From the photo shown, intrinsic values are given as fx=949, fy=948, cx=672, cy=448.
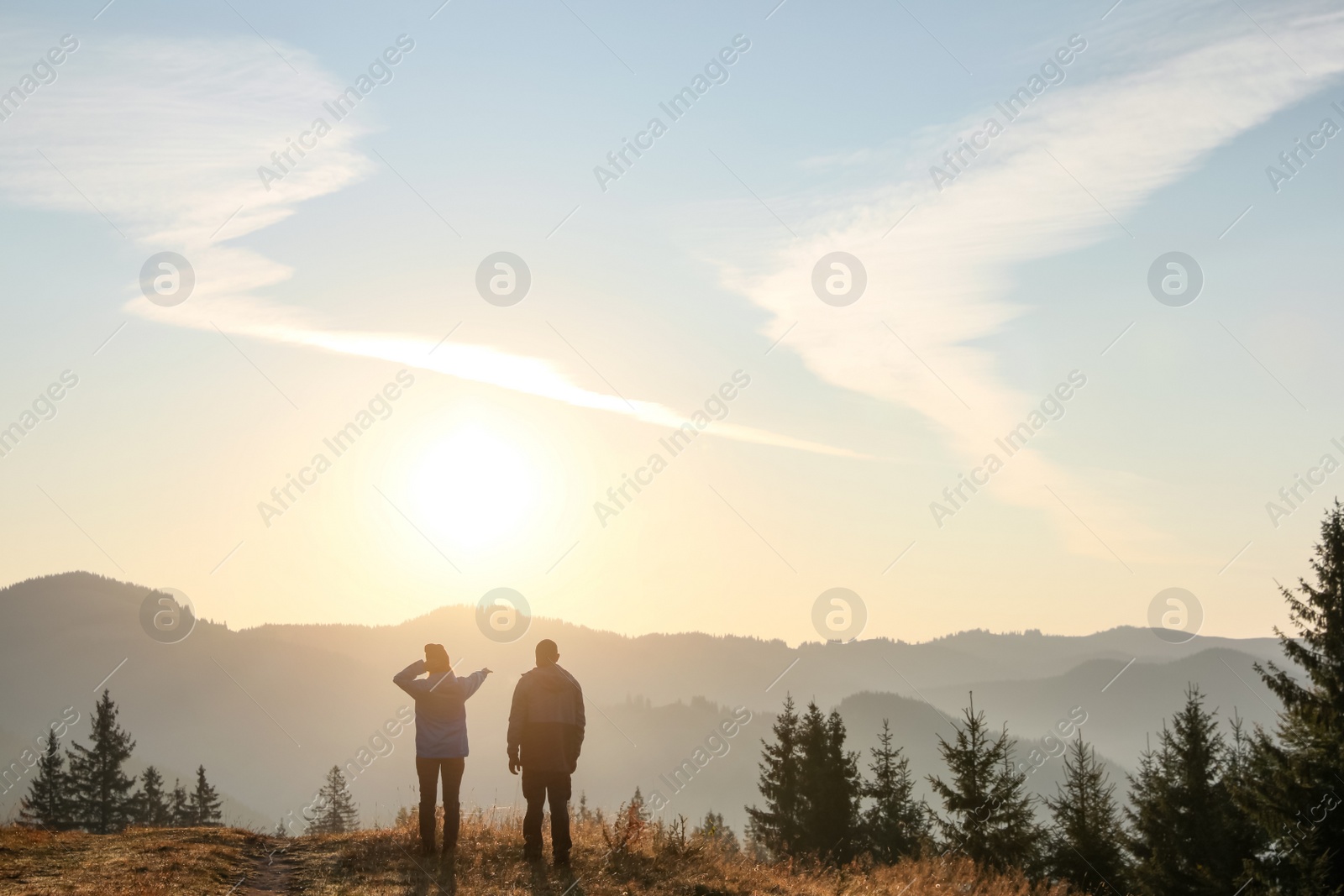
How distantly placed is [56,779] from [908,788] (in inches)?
2073

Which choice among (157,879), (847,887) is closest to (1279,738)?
(847,887)

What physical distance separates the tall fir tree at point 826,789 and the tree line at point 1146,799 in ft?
0.25

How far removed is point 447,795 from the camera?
12.4 metres

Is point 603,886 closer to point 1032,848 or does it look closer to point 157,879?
point 157,879

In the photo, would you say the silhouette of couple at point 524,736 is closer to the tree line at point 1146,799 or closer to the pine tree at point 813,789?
the tree line at point 1146,799

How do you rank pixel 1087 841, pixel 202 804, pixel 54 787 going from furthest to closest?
1. pixel 202 804
2. pixel 54 787
3. pixel 1087 841

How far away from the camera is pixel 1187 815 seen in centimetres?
3656

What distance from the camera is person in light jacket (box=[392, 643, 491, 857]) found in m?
12.1

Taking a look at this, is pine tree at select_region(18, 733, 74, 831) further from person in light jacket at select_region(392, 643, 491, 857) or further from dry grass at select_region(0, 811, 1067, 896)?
person in light jacket at select_region(392, 643, 491, 857)

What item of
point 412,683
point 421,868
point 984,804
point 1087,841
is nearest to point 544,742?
point 412,683

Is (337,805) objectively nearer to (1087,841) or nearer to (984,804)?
(984,804)

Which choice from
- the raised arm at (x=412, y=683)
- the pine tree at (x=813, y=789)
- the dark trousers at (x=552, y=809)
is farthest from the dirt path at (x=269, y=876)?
the pine tree at (x=813, y=789)

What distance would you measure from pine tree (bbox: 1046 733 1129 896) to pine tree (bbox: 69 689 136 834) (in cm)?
5493

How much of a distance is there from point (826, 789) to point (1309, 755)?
99.4 feet
